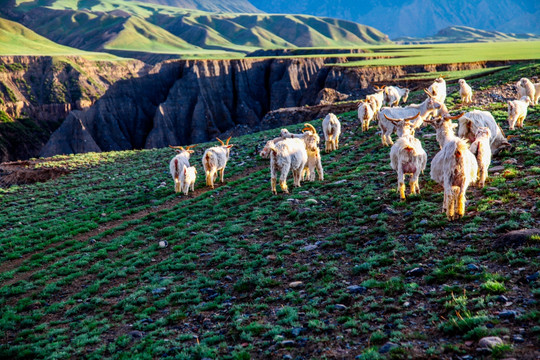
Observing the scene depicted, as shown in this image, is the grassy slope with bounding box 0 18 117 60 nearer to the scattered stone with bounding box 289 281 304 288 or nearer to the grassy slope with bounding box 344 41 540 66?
the grassy slope with bounding box 344 41 540 66

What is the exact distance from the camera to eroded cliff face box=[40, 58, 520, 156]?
84125 millimetres

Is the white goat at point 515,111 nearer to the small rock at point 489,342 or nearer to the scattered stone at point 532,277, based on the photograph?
the scattered stone at point 532,277

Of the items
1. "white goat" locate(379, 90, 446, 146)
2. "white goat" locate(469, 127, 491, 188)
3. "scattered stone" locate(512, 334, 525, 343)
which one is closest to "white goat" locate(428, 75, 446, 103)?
"white goat" locate(379, 90, 446, 146)

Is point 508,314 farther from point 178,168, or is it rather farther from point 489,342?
point 178,168

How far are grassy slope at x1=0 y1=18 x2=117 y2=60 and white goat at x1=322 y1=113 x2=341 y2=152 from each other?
136 m

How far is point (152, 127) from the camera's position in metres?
92.2

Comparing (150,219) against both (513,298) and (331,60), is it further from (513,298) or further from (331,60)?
(331,60)

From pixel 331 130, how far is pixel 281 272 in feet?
41.7

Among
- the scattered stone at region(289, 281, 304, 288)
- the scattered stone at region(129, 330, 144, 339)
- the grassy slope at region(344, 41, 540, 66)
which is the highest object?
the grassy slope at region(344, 41, 540, 66)

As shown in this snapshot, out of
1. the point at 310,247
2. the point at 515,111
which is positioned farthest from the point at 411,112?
the point at 310,247

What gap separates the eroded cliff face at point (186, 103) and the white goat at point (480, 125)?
6265 centimetres

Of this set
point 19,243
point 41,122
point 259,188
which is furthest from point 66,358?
point 41,122

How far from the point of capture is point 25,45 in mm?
157500

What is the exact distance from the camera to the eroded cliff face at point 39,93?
315ft
